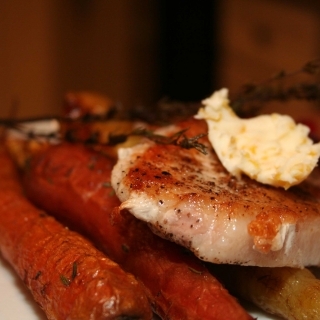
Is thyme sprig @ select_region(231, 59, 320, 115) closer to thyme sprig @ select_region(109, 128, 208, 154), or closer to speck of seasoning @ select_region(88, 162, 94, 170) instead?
thyme sprig @ select_region(109, 128, 208, 154)

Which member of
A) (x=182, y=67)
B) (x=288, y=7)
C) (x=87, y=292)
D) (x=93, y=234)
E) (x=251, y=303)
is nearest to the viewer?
(x=87, y=292)

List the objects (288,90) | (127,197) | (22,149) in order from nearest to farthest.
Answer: (127,197) < (288,90) < (22,149)

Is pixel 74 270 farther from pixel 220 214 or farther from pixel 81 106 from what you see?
pixel 81 106

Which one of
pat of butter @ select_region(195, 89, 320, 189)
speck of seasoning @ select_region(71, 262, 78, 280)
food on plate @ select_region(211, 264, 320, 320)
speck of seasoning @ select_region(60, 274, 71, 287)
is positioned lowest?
food on plate @ select_region(211, 264, 320, 320)

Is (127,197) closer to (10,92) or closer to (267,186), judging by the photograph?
(267,186)

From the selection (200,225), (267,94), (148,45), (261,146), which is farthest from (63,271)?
(148,45)

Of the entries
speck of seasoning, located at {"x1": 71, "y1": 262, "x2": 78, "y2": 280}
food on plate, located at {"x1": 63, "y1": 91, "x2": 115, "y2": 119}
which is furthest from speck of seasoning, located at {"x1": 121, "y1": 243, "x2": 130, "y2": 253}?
food on plate, located at {"x1": 63, "y1": 91, "x2": 115, "y2": 119}

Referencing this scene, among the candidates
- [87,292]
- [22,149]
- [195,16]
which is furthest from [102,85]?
[87,292]
